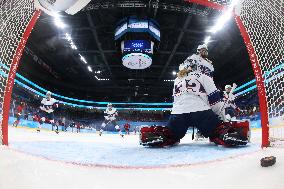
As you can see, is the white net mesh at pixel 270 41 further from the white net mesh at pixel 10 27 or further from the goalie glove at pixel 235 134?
the white net mesh at pixel 10 27

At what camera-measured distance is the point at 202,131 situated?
3127 mm

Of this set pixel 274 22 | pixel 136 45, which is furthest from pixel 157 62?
pixel 274 22

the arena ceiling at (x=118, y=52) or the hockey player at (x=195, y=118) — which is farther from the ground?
the arena ceiling at (x=118, y=52)

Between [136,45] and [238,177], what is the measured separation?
30.5 ft

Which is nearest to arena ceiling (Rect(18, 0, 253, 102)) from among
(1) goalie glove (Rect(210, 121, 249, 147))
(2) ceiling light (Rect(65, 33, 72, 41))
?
(2) ceiling light (Rect(65, 33, 72, 41))

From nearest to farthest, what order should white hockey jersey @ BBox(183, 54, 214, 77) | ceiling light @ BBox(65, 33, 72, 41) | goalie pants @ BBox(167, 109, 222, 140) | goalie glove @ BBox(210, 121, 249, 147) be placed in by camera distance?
1. goalie glove @ BBox(210, 121, 249, 147)
2. goalie pants @ BBox(167, 109, 222, 140)
3. white hockey jersey @ BBox(183, 54, 214, 77)
4. ceiling light @ BBox(65, 33, 72, 41)

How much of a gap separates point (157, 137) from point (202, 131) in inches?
22.3

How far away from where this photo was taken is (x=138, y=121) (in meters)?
22.4

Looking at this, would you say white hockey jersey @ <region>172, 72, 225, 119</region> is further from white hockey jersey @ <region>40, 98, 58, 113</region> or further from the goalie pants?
white hockey jersey @ <region>40, 98, 58, 113</region>

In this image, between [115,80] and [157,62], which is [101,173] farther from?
[115,80]

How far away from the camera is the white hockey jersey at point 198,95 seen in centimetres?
304

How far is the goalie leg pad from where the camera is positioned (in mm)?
3256

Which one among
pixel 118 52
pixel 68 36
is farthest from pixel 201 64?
pixel 118 52

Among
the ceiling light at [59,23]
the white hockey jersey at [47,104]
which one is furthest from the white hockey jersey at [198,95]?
the ceiling light at [59,23]
